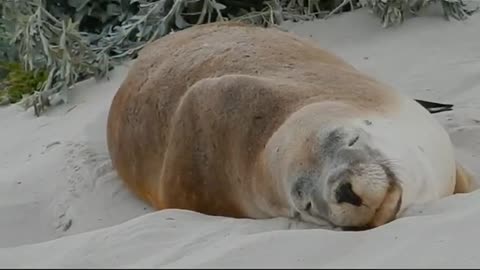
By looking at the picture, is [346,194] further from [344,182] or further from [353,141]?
[353,141]

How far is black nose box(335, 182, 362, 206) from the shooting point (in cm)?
285

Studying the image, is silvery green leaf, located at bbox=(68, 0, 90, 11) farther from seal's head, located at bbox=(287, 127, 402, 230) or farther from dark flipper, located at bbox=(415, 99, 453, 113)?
seal's head, located at bbox=(287, 127, 402, 230)

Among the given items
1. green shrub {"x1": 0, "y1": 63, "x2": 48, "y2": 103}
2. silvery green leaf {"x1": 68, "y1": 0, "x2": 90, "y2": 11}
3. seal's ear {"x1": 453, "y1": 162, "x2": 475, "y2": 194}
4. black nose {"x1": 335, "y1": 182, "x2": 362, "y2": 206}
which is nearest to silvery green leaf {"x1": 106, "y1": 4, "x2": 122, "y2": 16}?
silvery green leaf {"x1": 68, "y1": 0, "x2": 90, "y2": 11}

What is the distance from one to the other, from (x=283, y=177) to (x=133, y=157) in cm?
121

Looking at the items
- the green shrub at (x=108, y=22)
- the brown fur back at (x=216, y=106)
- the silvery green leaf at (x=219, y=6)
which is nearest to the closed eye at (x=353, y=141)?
the brown fur back at (x=216, y=106)

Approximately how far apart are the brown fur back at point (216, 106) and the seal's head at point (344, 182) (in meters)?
0.17

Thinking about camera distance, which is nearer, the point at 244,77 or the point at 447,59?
the point at 244,77

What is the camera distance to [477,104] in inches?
179

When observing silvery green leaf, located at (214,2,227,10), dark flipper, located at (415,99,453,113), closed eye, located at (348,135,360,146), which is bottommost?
silvery green leaf, located at (214,2,227,10)

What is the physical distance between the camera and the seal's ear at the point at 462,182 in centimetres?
349

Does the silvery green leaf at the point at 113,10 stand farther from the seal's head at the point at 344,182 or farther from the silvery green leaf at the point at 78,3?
the seal's head at the point at 344,182

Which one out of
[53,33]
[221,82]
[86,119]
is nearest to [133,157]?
[221,82]

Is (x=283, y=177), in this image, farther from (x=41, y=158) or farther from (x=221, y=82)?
(x=41, y=158)

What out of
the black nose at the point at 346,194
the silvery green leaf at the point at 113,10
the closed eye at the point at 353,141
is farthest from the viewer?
the silvery green leaf at the point at 113,10
